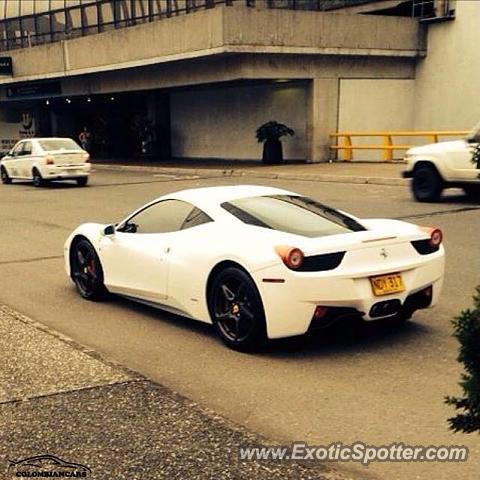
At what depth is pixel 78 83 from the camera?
3600cm

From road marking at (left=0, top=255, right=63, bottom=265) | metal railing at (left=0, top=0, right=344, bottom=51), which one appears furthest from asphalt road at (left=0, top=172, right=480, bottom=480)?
metal railing at (left=0, top=0, right=344, bottom=51)

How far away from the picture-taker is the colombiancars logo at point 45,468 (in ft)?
11.7

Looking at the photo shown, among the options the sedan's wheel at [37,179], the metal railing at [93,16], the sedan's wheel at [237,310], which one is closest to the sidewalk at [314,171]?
the sedan's wheel at [37,179]

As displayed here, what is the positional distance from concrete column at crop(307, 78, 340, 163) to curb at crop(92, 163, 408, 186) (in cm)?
385

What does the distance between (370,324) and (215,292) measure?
4.85 feet

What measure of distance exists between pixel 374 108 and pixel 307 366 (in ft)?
79.4

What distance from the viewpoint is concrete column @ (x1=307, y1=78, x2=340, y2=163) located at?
26844 millimetres

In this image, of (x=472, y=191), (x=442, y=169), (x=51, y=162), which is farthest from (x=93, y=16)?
(x=442, y=169)

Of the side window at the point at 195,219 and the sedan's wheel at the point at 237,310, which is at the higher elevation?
the side window at the point at 195,219

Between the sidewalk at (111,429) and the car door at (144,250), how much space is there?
3.84 ft

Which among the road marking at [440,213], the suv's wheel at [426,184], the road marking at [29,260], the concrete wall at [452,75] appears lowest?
the road marking at [440,213]

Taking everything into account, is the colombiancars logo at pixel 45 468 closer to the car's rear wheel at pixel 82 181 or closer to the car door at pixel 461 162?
the car door at pixel 461 162

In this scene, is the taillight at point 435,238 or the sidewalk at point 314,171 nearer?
the taillight at point 435,238

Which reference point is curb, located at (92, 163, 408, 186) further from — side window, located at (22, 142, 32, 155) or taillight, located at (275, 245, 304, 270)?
taillight, located at (275, 245, 304, 270)
